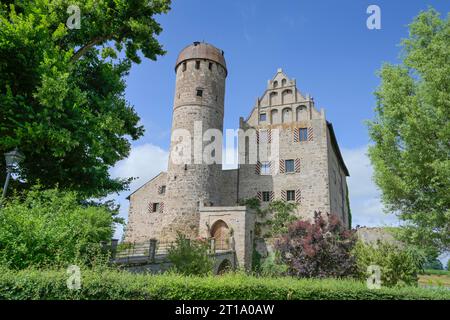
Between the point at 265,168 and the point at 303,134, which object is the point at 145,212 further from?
the point at 303,134

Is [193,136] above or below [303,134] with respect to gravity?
below

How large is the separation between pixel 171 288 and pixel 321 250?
28.8ft

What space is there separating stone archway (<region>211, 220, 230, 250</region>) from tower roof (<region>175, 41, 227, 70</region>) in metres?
14.0

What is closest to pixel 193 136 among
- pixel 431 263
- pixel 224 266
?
pixel 224 266

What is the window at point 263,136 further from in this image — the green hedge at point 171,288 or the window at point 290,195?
the green hedge at point 171,288

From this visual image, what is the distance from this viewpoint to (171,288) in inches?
240

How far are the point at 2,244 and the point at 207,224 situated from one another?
1631 centimetres

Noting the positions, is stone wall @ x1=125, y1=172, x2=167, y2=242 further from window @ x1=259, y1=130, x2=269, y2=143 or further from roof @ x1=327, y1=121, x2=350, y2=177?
Result: roof @ x1=327, y1=121, x2=350, y2=177

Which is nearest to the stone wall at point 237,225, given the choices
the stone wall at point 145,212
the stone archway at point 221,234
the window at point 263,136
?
the stone archway at point 221,234

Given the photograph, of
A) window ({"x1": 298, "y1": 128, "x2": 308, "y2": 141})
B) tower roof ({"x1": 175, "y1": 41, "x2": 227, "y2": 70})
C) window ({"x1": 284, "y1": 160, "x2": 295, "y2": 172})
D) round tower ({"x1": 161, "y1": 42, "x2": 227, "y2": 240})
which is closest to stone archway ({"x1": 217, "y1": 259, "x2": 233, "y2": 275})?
round tower ({"x1": 161, "y1": 42, "x2": 227, "y2": 240})

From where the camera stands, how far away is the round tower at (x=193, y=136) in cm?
2355

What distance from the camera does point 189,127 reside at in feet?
82.8
